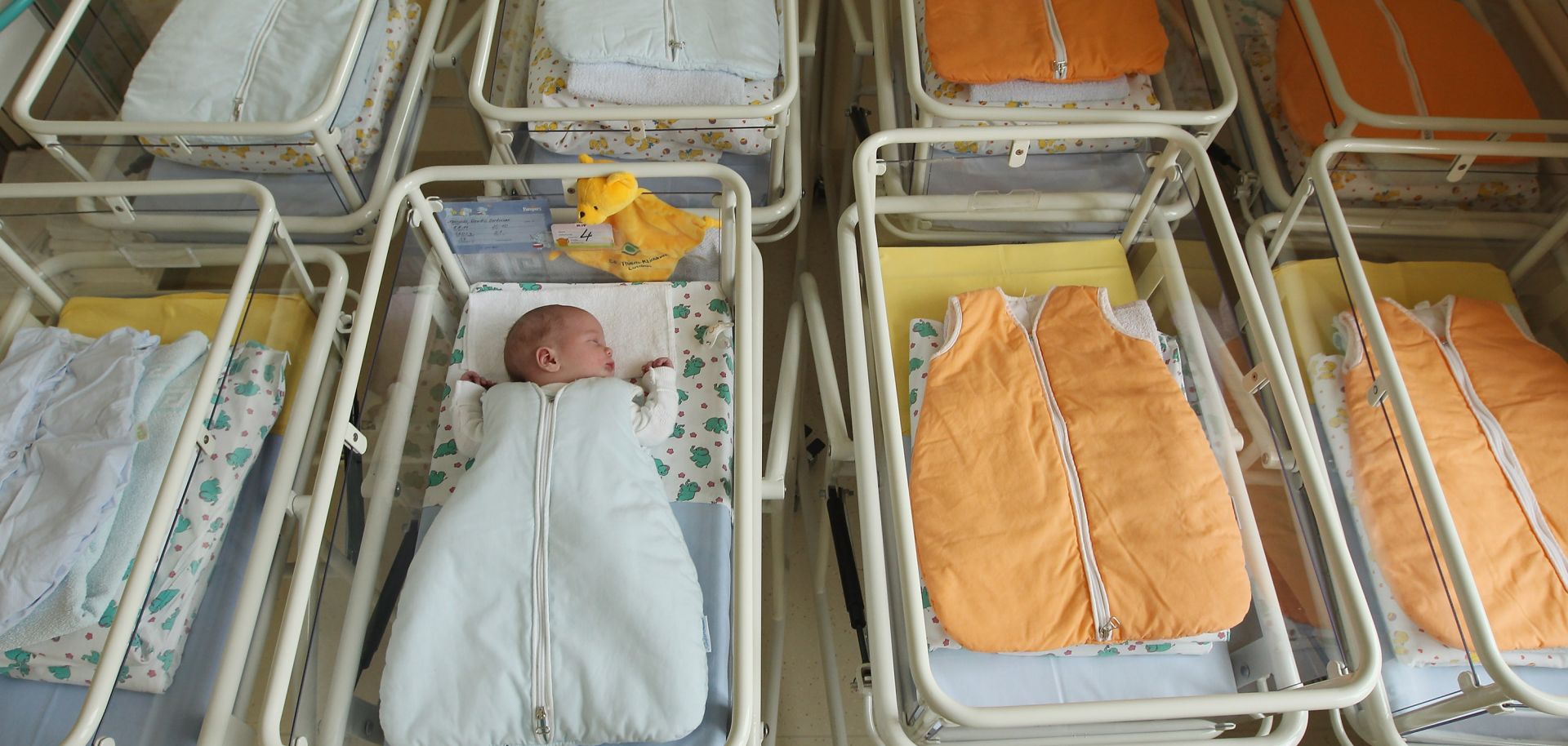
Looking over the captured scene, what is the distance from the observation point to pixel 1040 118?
58.4 inches

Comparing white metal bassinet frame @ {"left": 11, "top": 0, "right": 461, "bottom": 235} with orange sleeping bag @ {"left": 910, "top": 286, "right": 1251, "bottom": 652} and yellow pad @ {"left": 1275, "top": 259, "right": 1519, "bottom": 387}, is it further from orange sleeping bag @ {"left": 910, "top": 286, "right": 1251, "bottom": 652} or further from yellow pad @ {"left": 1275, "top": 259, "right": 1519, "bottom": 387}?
yellow pad @ {"left": 1275, "top": 259, "right": 1519, "bottom": 387}

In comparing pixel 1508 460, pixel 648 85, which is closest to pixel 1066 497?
pixel 1508 460

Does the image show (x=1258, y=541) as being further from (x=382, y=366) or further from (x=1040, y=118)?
(x=382, y=366)

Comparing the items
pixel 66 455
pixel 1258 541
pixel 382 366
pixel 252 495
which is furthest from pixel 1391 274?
pixel 66 455

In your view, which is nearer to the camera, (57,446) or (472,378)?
(57,446)

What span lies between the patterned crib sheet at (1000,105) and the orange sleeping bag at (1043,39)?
0.04 metres

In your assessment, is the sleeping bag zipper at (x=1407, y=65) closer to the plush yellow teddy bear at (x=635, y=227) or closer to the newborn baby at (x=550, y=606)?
the plush yellow teddy bear at (x=635, y=227)

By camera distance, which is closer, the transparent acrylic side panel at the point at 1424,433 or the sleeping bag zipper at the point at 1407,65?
the transparent acrylic side panel at the point at 1424,433

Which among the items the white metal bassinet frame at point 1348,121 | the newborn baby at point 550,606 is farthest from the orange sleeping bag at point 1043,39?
the newborn baby at point 550,606

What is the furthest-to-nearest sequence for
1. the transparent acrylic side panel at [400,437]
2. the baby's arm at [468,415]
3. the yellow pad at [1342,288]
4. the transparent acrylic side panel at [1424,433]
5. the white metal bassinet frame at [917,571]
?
the yellow pad at [1342,288]
the baby's arm at [468,415]
the transparent acrylic side panel at [1424,433]
the transparent acrylic side panel at [400,437]
the white metal bassinet frame at [917,571]

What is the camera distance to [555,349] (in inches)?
53.1

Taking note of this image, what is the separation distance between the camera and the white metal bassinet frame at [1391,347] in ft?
3.41

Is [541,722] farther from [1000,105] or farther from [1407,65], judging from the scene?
[1407,65]

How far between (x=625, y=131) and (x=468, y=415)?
56cm
